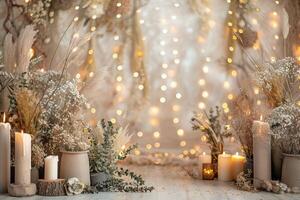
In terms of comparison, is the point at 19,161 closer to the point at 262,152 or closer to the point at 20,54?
the point at 20,54

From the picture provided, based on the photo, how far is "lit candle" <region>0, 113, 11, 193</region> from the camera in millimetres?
2420

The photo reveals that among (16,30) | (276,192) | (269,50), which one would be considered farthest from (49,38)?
(276,192)

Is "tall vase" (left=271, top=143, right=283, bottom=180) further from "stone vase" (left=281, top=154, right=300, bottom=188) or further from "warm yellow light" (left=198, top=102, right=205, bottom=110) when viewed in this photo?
"warm yellow light" (left=198, top=102, right=205, bottom=110)

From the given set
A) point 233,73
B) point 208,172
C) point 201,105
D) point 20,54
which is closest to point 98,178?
point 208,172

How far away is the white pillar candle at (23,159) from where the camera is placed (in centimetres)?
234

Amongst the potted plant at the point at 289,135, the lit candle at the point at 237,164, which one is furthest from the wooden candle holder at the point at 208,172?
the potted plant at the point at 289,135

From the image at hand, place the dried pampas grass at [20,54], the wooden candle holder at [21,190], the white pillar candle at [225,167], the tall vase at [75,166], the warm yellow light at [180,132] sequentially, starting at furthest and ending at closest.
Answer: the warm yellow light at [180,132] < the white pillar candle at [225,167] < the dried pampas grass at [20,54] < the tall vase at [75,166] < the wooden candle holder at [21,190]

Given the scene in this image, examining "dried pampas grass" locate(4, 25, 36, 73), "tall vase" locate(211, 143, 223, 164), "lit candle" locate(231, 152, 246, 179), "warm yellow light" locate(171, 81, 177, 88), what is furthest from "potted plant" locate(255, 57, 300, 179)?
"dried pampas grass" locate(4, 25, 36, 73)

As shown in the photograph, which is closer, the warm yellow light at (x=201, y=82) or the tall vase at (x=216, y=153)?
the tall vase at (x=216, y=153)

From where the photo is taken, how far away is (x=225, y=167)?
8.97 feet

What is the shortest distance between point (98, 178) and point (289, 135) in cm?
90

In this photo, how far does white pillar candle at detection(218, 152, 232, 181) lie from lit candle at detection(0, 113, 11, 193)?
104 cm

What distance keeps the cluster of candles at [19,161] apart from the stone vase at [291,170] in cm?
104

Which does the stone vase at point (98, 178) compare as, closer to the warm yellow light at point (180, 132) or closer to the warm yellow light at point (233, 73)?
the warm yellow light at point (180, 132)
